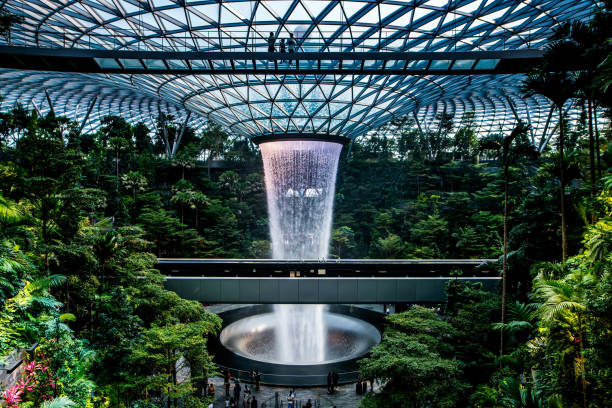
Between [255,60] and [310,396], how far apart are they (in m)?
18.5

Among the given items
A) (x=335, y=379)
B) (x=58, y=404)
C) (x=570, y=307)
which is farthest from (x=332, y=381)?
(x=58, y=404)

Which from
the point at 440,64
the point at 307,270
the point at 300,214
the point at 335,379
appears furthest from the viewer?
the point at 300,214

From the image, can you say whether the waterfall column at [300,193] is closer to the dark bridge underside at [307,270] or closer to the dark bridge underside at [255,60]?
the dark bridge underside at [307,270]

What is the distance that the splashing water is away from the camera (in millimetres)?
27344

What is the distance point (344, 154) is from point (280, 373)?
173 feet

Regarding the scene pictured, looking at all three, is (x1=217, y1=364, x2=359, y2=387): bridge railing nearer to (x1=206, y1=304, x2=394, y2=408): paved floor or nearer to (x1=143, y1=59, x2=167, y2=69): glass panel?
(x1=206, y1=304, x2=394, y2=408): paved floor

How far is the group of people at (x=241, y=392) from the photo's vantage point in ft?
59.5

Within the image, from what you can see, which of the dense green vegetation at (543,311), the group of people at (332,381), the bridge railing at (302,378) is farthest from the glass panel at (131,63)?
the group of people at (332,381)

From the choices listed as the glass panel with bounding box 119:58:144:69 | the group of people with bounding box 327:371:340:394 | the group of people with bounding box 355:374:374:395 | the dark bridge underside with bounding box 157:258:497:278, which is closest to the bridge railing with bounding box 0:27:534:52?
the glass panel with bounding box 119:58:144:69

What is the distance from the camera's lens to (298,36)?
22.8 meters

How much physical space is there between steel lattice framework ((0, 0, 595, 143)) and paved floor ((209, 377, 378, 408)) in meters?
20.5

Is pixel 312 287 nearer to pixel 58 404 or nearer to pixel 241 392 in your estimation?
pixel 241 392

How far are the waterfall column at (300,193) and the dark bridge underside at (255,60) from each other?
19.1 m

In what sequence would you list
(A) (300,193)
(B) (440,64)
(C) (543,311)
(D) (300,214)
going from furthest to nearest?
(D) (300,214) → (A) (300,193) → (B) (440,64) → (C) (543,311)
